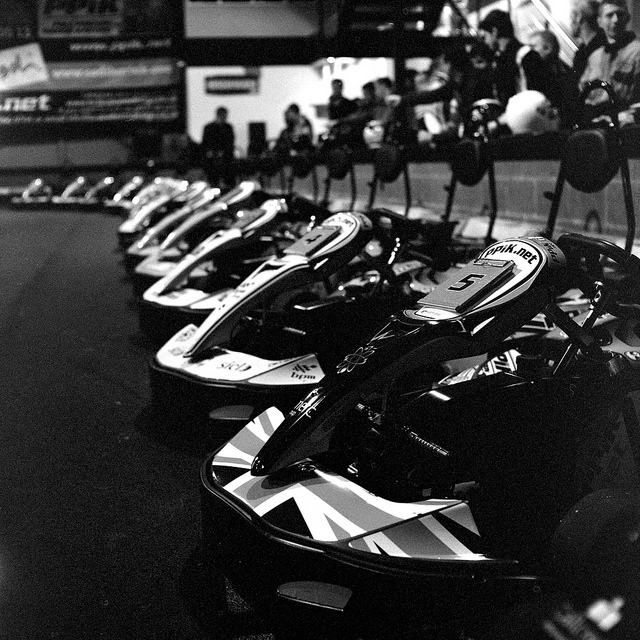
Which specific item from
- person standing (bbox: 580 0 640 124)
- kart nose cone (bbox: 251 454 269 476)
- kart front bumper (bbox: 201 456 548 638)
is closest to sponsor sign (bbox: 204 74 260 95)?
person standing (bbox: 580 0 640 124)

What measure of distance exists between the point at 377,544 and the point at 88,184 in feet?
48.0

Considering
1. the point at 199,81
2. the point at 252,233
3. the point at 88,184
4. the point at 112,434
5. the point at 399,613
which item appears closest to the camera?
the point at 399,613

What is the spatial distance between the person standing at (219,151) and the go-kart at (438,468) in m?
7.80

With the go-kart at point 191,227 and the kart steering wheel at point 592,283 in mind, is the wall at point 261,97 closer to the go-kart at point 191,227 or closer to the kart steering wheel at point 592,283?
the go-kart at point 191,227

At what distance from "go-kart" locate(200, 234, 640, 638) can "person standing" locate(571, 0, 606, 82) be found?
3.30m

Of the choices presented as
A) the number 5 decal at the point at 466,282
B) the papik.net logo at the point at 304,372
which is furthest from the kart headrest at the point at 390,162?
the number 5 decal at the point at 466,282

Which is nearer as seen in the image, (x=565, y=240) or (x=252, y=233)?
(x=565, y=240)

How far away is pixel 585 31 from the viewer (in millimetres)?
4969

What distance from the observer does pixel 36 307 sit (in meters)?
4.77

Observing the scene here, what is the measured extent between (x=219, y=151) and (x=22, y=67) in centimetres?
625

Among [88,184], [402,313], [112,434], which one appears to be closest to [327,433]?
[402,313]

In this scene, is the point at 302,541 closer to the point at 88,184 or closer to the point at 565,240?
the point at 565,240

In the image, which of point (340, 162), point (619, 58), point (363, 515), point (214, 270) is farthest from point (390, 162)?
point (363, 515)

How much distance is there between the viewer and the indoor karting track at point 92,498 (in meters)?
1.51
